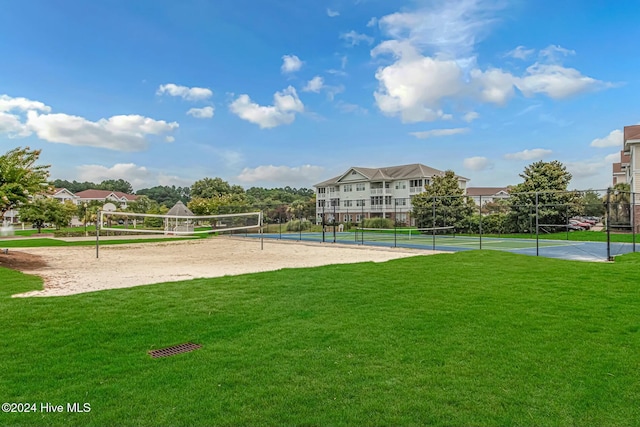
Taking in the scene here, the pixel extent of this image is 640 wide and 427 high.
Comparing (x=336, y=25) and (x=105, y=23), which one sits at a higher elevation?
(x=336, y=25)

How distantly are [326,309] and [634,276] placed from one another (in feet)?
23.2

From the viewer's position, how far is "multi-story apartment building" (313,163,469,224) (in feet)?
167

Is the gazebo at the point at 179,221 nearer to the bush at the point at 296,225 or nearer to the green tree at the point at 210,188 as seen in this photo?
the bush at the point at 296,225

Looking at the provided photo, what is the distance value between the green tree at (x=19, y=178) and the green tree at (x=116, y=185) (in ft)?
351

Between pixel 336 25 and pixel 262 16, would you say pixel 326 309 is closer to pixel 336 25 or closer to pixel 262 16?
pixel 262 16

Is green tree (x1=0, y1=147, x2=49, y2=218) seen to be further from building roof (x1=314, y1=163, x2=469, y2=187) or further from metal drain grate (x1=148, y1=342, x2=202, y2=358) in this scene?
building roof (x1=314, y1=163, x2=469, y2=187)

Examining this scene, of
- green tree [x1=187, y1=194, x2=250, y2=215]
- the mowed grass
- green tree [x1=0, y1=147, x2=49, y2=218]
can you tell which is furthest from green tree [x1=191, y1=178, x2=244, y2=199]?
the mowed grass

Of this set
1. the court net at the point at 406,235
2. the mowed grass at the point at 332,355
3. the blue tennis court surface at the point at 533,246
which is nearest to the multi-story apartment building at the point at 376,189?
the court net at the point at 406,235

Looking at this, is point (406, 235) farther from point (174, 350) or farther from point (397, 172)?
point (174, 350)

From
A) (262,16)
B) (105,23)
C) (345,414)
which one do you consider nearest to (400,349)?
(345,414)

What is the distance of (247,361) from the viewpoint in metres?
4.06

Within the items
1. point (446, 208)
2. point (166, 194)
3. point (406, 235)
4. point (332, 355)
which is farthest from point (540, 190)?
point (166, 194)

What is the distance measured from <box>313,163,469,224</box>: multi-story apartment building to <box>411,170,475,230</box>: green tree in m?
13.2

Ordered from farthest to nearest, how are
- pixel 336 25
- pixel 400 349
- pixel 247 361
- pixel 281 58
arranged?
pixel 281 58, pixel 336 25, pixel 400 349, pixel 247 361
